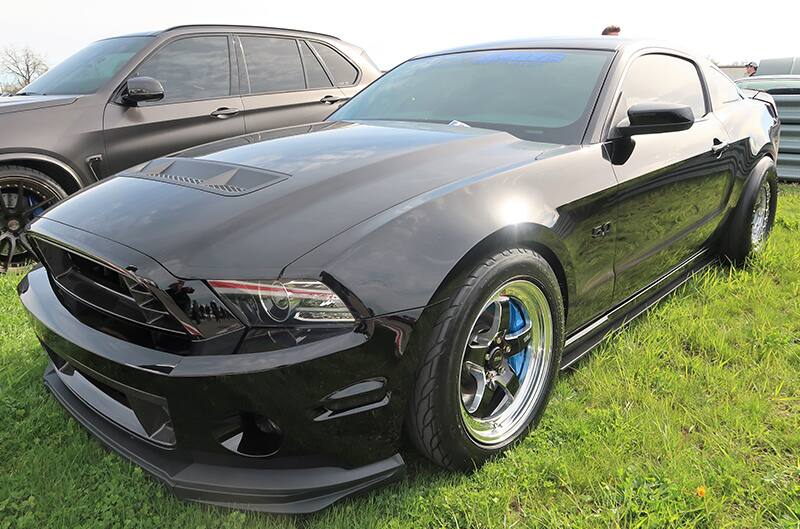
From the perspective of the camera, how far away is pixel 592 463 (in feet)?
6.66

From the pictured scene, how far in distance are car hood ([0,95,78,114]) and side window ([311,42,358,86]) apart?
2.19 m

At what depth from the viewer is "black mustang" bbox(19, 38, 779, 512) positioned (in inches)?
62.9

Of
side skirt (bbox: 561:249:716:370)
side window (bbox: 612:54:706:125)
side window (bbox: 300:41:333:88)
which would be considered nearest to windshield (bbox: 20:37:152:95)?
side window (bbox: 300:41:333:88)

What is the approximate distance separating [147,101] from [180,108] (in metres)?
0.23

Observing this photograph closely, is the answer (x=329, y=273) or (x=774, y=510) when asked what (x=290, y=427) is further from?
(x=774, y=510)

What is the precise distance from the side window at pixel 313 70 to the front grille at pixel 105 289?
11.5 ft

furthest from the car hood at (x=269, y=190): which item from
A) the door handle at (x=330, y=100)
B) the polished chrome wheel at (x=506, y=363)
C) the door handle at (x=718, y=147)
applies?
the door handle at (x=330, y=100)

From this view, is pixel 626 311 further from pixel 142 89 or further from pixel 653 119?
pixel 142 89

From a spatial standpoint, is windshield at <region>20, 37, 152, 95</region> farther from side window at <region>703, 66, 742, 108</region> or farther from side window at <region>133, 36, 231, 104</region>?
side window at <region>703, 66, 742, 108</region>

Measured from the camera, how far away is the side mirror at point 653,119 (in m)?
2.44

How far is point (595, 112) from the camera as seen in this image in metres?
2.59

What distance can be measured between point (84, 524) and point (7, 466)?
0.50 metres

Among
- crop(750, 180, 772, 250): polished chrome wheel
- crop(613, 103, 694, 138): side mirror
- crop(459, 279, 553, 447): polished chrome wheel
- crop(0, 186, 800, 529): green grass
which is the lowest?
crop(750, 180, 772, 250): polished chrome wheel

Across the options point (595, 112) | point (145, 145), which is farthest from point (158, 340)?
point (145, 145)
